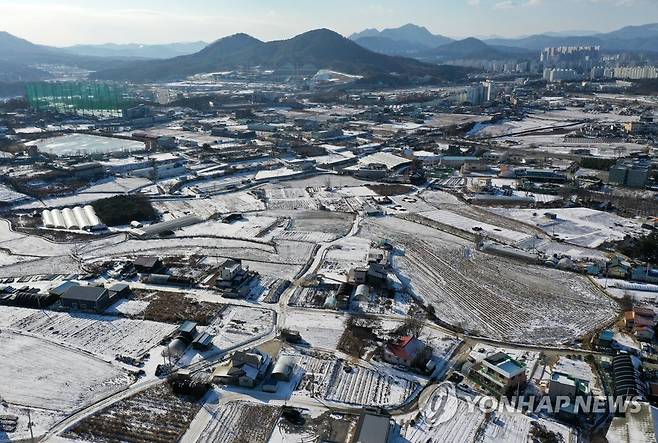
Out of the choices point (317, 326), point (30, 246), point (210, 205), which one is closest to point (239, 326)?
point (317, 326)

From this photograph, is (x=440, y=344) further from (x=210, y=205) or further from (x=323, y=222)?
(x=210, y=205)

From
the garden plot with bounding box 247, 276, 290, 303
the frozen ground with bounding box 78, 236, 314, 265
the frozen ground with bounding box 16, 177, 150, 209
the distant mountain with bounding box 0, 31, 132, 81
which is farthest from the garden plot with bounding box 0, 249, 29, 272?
the distant mountain with bounding box 0, 31, 132, 81

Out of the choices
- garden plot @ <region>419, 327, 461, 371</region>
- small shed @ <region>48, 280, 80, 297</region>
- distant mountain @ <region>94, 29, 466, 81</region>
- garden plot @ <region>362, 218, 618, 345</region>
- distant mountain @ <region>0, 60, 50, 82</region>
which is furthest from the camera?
distant mountain @ <region>0, 60, 50, 82</region>

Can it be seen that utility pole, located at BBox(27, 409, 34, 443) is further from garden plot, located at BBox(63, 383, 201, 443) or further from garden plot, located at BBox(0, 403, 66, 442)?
garden plot, located at BBox(63, 383, 201, 443)

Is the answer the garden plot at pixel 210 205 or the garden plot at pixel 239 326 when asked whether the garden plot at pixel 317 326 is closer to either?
the garden plot at pixel 239 326

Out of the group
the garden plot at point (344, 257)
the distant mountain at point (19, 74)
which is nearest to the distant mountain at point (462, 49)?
the distant mountain at point (19, 74)

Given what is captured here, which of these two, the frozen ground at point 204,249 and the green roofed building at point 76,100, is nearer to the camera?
the frozen ground at point 204,249
